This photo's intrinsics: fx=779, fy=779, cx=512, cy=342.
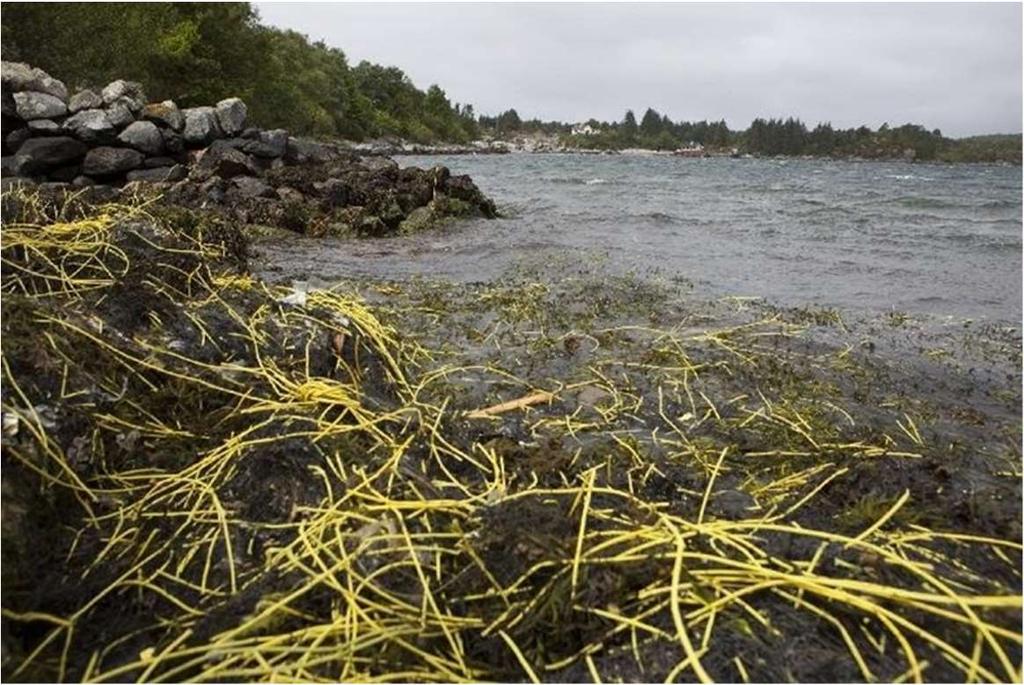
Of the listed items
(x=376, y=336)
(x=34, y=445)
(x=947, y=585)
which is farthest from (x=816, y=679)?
(x=376, y=336)

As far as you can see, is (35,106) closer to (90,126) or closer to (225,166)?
(90,126)

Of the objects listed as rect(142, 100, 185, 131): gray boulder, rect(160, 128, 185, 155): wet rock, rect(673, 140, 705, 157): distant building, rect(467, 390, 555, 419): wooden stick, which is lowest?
rect(673, 140, 705, 157): distant building

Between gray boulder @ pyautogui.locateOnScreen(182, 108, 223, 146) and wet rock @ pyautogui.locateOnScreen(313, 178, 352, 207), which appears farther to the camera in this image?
gray boulder @ pyautogui.locateOnScreen(182, 108, 223, 146)

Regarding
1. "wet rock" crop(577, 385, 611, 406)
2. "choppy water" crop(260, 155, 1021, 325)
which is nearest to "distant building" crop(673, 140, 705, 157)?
"choppy water" crop(260, 155, 1021, 325)

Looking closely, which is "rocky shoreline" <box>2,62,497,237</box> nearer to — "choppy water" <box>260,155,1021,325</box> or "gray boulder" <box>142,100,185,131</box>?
"gray boulder" <box>142,100,185,131</box>

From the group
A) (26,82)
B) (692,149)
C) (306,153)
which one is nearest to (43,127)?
(26,82)

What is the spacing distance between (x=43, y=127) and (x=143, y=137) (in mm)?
1630

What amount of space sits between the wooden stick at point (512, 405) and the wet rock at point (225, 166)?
11.1m

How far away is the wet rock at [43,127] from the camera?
14039 millimetres

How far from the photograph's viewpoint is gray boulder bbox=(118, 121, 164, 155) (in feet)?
48.2

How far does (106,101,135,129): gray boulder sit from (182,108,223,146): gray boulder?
1080 millimetres

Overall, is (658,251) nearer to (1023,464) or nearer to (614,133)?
(1023,464)

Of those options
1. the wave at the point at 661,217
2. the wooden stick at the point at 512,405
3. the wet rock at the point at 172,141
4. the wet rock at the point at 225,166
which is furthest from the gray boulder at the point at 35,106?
the wooden stick at the point at 512,405

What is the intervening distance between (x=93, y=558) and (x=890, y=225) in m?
15.4
